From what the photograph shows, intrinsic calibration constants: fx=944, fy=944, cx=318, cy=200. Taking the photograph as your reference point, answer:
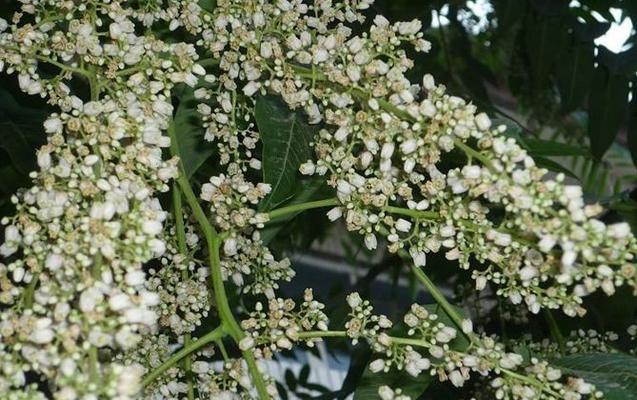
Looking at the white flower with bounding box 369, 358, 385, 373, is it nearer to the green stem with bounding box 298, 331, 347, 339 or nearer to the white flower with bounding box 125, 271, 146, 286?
the green stem with bounding box 298, 331, 347, 339

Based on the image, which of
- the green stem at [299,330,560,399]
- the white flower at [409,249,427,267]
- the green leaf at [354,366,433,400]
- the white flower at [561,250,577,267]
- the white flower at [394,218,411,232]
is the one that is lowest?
the green leaf at [354,366,433,400]

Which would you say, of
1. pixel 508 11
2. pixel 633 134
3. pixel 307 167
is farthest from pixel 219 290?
pixel 508 11

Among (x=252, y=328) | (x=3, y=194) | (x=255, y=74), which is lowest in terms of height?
(x=3, y=194)

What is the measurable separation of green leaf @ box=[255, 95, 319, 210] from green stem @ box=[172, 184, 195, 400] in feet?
0.38

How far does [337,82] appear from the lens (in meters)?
1.15

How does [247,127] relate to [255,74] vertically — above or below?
below

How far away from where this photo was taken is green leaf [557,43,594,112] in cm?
200

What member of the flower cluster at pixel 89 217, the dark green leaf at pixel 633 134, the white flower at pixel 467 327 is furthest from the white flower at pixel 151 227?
the dark green leaf at pixel 633 134

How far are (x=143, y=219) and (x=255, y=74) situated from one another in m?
0.38

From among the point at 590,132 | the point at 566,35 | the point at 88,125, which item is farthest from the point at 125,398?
the point at 566,35

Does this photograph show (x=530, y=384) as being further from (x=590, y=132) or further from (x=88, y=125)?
(x=590, y=132)

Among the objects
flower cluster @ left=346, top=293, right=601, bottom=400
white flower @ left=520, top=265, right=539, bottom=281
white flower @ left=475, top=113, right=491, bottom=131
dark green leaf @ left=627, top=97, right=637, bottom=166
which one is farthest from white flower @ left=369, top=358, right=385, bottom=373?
dark green leaf @ left=627, top=97, right=637, bottom=166

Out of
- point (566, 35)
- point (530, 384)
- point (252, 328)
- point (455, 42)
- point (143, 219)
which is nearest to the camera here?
point (143, 219)

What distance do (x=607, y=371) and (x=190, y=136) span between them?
0.67 m
